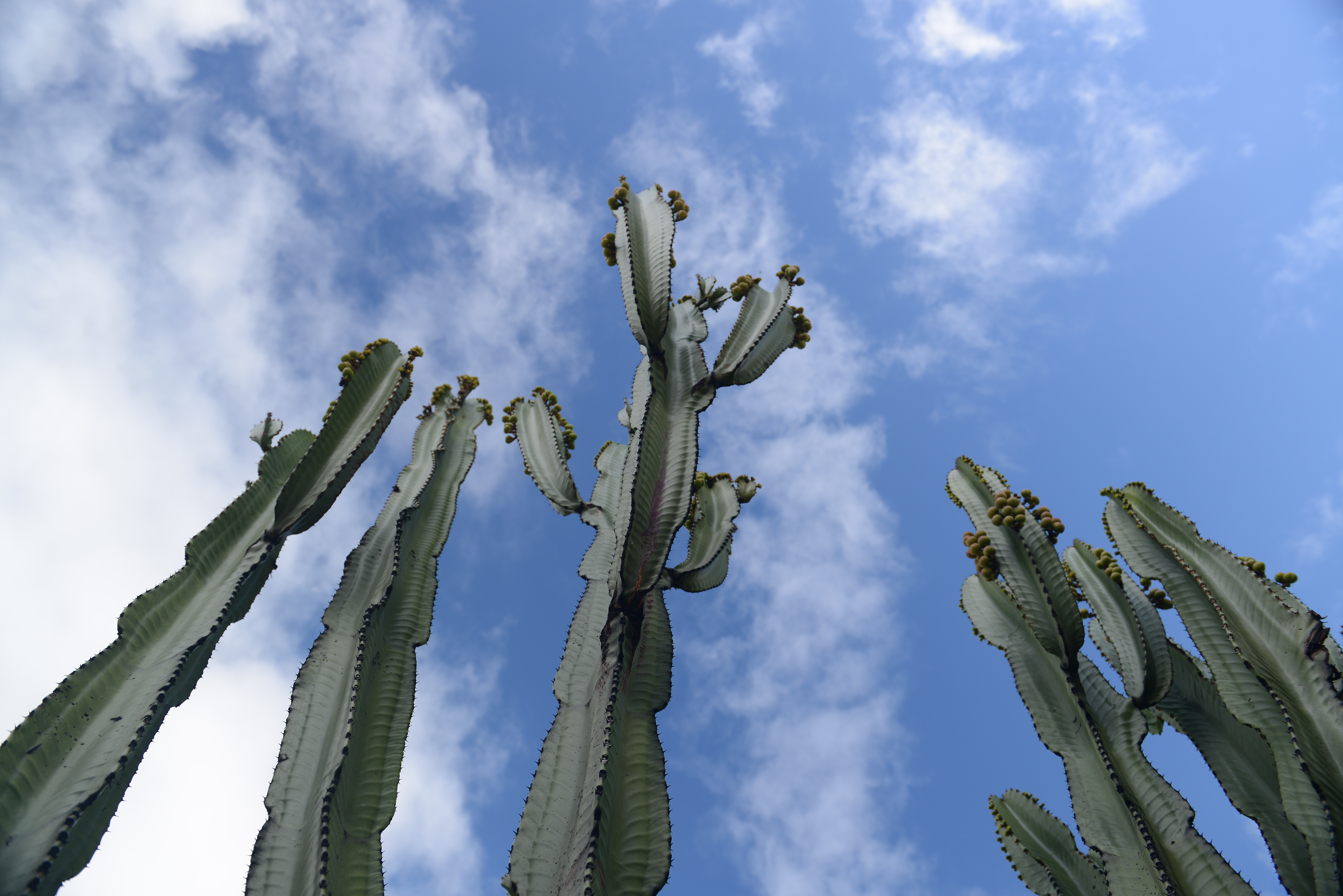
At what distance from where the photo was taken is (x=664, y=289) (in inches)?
129

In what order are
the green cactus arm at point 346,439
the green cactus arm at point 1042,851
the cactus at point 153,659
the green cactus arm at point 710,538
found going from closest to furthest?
the cactus at point 153,659, the green cactus arm at point 1042,851, the green cactus arm at point 346,439, the green cactus arm at point 710,538

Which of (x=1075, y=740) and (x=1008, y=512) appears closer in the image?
(x=1075, y=740)

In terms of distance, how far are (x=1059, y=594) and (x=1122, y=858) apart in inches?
28.8

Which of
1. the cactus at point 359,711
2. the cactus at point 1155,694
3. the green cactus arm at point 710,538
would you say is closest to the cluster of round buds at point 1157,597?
the cactus at point 1155,694

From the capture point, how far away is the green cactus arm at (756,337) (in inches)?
128

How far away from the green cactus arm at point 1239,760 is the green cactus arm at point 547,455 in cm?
238

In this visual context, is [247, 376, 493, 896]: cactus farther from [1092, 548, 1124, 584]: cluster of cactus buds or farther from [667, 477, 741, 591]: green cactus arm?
[1092, 548, 1124, 584]: cluster of cactus buds

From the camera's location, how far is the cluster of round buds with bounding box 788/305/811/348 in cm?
358

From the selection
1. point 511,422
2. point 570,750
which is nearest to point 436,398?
point 511,422

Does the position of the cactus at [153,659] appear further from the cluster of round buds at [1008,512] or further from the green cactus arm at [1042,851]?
the green cactus arm at [1042,851]

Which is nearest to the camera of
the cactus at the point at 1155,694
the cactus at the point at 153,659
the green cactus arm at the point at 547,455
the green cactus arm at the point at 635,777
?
the cactus at the point at 153,659

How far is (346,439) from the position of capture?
3.06m

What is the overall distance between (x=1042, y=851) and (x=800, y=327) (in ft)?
7.94

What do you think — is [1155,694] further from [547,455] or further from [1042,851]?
[547,455]
